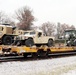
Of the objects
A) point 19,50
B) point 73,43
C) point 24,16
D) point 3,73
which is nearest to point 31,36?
point 19,50

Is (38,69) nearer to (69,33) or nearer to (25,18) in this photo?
(69,33)

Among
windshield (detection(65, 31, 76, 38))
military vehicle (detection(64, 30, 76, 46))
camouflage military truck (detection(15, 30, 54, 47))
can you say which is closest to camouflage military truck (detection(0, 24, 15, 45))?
camouflage military truck (detection(15, 30, 54, 47))

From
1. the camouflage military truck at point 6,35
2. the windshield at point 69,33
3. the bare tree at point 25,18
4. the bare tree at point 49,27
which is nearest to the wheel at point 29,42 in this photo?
the camouflage military truck at point 6,35

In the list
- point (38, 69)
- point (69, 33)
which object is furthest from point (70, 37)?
point (38, 69)

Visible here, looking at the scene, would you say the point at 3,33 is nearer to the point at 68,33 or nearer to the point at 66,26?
the point at 68,33

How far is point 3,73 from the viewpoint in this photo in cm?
1517

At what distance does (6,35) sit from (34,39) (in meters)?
4.13

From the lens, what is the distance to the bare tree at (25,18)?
94875 mm

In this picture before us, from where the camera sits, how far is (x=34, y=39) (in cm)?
2614

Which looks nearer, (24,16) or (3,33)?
(3,33)

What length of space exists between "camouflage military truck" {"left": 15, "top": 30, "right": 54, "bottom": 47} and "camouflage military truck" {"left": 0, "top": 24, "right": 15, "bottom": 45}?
2130 millimetres

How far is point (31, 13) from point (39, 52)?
247 feet

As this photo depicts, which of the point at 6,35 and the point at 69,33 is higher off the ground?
the point at 69,33

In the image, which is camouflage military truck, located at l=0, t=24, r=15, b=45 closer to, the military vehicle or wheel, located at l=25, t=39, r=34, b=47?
wheel, located at l=25, t=39, r=34, b=47
